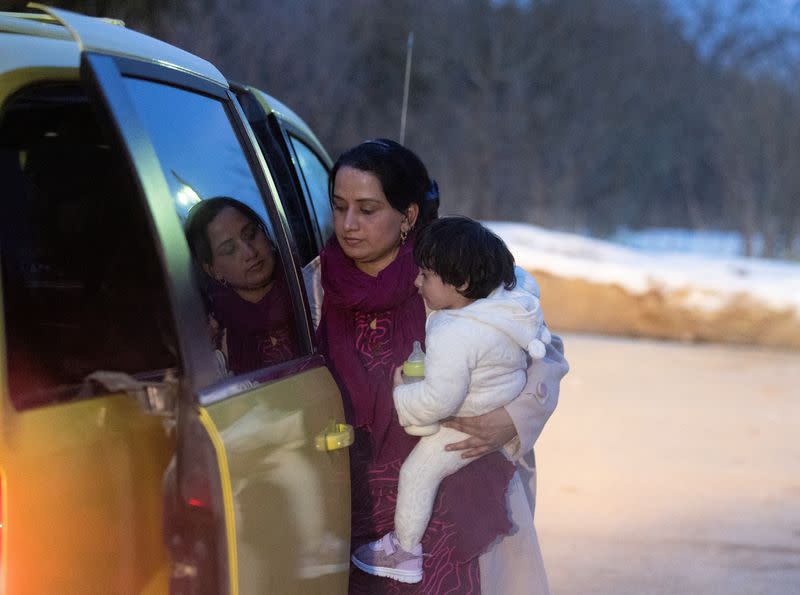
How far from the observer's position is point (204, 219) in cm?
222

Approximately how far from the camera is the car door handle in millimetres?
2256

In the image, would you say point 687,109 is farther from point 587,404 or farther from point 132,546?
point 132,546

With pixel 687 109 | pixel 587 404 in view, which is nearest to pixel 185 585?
pixel 587 404

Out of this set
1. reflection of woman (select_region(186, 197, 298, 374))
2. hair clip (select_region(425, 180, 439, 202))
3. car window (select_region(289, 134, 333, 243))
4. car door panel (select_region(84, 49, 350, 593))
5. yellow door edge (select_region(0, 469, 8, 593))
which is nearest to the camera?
yellow door edge (select_region(0, 469, 8, 593))

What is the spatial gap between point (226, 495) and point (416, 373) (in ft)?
2.89

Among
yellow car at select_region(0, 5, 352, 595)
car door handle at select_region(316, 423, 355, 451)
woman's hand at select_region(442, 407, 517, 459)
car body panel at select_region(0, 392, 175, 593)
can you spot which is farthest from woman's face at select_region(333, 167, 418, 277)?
car body panel at select_region(0, 392, 175, 593)

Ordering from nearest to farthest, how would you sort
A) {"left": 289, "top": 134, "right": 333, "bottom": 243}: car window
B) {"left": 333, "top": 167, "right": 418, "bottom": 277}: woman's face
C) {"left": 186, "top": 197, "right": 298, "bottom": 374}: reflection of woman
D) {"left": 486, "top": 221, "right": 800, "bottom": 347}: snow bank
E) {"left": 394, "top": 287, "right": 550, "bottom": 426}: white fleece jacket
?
{"left": 186, "top": 197, "right": 298, "bottom": 374}: reflection of woman < {"left": 394, "top": 287, "right": 550, "bottom": 426}: white fleece jacket < {"left": 333, "top": 167, "right": 418, "bottom": 277}: woman's face < {"left": 289, "top": 134, "right": 333, "bottom": 243}: car window < {"left": 486, "top": 221, "right": 800, "bottom": 347}: snow bank

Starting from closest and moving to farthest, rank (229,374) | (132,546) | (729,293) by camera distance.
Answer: (132,546), (229,374), (729,293)

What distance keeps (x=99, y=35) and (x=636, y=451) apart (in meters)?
5.94

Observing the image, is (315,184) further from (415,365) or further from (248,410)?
(248,410)

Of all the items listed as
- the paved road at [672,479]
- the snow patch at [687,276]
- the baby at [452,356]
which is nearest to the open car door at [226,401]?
the baby at [452,356]

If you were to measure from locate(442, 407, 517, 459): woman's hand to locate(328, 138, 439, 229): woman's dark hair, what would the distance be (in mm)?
607

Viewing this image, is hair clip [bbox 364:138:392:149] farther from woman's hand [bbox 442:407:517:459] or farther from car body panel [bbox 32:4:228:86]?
woman's hand [bbox 442:407:517:459]

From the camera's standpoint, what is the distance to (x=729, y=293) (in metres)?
11.6
